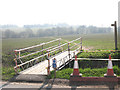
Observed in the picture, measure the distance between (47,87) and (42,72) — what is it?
3.72 feet

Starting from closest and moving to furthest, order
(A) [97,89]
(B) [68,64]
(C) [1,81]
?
1. (A) [97,89]
2. (C) [1,81]
3. (B) [68,64]

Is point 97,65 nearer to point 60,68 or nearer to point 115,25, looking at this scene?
point 60,68

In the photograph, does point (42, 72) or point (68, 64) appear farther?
point (68, 64)

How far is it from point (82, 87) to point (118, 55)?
3.85 metres

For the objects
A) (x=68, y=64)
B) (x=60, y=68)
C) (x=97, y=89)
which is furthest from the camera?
(x=68, y=64)

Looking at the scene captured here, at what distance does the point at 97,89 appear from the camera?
4.91m

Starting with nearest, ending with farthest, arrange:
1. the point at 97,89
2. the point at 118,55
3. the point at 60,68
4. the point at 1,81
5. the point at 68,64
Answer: the point at 97,89 < the point at 1,81 < the point at 60,68 < the point at 68,64 < the point at 118,55

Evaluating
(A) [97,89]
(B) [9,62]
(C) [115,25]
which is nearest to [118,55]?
(C) [115,25]

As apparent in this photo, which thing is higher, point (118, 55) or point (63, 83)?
point (118, 55)

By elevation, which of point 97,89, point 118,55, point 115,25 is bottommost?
point 97,89

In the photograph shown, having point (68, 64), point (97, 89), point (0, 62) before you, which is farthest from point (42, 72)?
point (0, 62)

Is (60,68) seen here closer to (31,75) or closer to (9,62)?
(31,75)

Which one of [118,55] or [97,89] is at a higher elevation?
[118,55]

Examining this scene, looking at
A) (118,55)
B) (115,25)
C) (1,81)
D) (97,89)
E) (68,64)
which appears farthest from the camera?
(115,25)
